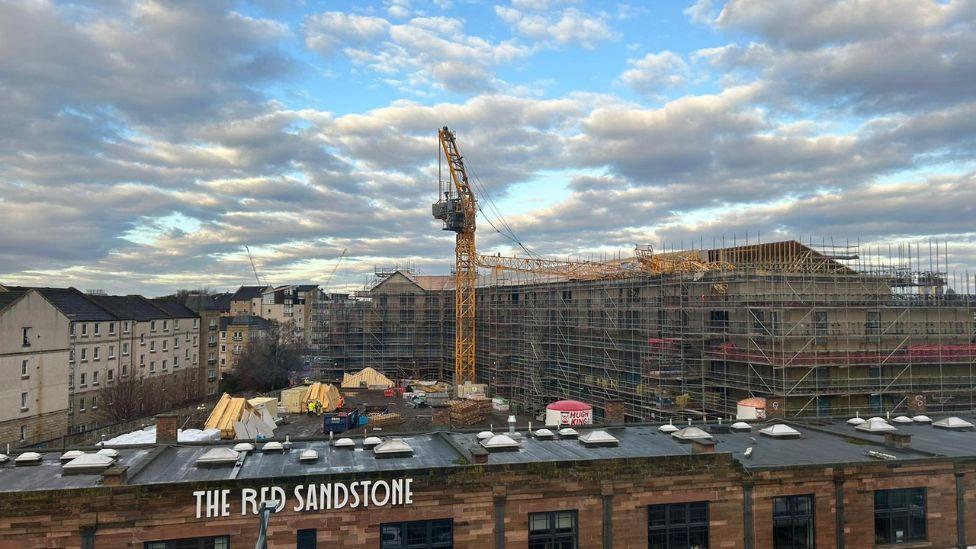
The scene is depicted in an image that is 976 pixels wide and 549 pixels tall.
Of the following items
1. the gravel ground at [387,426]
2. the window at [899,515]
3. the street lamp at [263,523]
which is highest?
the street lamp at [263,523]

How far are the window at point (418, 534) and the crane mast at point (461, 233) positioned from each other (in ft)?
210

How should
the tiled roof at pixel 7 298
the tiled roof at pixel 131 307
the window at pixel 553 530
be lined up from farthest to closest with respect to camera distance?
the tiled roof at pixel 131 307
the tiled roof at pixel 7 298
the window at pixel 553 530

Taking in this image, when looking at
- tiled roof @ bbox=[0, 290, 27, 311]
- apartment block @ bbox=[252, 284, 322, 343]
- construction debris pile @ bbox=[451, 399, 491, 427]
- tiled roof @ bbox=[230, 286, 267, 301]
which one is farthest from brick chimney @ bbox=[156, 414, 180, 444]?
tiled roof @ bbox=[230, 286, 267, 301]

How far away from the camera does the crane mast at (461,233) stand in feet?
270

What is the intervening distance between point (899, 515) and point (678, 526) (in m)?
7.46

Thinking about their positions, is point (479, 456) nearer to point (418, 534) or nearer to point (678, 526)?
point (418, 534)

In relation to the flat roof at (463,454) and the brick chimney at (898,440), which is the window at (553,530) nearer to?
the flat roof at (463,454)

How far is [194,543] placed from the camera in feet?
56.6

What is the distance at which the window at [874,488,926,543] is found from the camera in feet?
68.6

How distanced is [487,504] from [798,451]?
1166 centimetres

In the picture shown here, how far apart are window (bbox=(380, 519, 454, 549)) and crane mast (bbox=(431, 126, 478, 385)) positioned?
64.0 m

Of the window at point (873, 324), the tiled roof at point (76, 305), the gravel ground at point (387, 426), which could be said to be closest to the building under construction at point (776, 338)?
the window at point (873, 324)

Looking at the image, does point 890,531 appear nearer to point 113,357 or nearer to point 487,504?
point 487,504

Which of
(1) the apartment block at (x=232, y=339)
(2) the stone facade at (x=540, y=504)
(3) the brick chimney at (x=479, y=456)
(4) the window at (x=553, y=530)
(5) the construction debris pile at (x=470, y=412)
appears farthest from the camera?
(1) the apartment block at (x=232, y=339)
